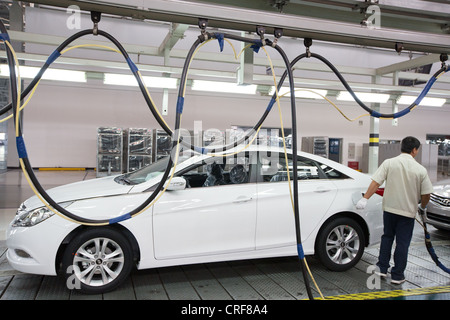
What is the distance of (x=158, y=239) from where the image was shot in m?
3.44

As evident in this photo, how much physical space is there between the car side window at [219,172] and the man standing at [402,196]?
134 centimetres

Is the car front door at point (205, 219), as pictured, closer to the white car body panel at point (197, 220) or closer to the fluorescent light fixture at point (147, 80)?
the white car body panel at point (197, 220)

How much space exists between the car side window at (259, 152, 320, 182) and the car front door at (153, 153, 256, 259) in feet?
0.90

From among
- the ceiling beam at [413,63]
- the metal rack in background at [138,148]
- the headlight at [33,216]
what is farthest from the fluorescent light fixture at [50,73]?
the metal rack in background at [138,148]

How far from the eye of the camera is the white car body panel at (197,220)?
3248mm

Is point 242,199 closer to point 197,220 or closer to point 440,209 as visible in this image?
point 197,220

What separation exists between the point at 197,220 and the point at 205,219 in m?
0.08

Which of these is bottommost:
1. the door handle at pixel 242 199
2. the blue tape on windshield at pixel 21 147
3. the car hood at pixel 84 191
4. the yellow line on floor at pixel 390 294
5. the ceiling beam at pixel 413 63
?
the yellow line on floor at pixel 390 294

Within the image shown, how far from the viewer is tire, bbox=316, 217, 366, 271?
4016 mm

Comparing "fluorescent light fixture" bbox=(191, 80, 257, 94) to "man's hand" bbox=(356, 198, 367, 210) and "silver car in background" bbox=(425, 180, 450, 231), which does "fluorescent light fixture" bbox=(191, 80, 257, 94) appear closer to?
"man's hand" bbox=(356, 198, 367, 210)

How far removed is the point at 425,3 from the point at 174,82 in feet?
15.0

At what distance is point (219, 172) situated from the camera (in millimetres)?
4008
